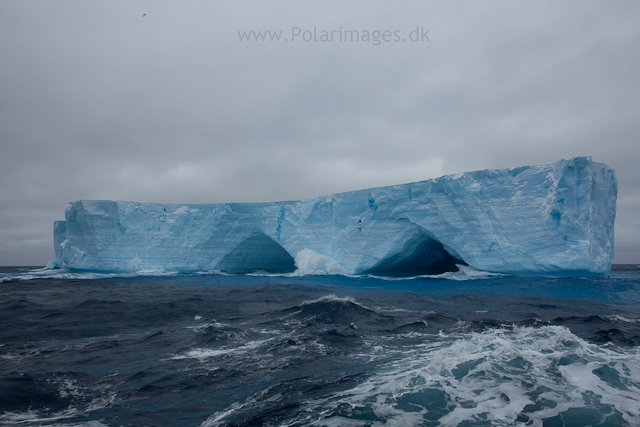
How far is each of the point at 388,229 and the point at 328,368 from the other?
1083 cm

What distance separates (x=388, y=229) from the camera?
13.9 metres

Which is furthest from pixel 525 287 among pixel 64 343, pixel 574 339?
pixel 64 343

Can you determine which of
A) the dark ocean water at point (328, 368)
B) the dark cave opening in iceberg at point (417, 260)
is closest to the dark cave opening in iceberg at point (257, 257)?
the dark cave opening in iceberg at point (417, 260)

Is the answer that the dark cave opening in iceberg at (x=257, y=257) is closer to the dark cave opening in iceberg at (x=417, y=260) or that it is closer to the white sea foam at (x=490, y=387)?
the dark cave opening in iceberg at (x=417, y=260)

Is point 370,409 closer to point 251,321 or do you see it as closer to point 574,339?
point 574,339

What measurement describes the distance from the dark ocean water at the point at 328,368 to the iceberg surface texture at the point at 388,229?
5.88 m

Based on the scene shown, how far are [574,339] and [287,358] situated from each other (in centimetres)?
292

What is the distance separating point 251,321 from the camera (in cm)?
573

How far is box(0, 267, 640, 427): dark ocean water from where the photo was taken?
2.47m

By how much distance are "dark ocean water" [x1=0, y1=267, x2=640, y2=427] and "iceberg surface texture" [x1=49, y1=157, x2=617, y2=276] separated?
5880 mm

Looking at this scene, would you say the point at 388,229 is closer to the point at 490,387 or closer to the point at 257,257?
the point at 257,257

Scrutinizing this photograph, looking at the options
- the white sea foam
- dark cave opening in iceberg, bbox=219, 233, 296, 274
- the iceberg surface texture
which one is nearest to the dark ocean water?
the white sea foam

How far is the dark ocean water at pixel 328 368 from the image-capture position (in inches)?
97.1

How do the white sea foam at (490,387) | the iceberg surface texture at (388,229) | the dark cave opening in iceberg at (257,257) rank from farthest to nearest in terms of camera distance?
the dark cave opening in iceberg at (257,257)
the iceberg surface texture at (388,229)
the white sea foam at (490,387)
